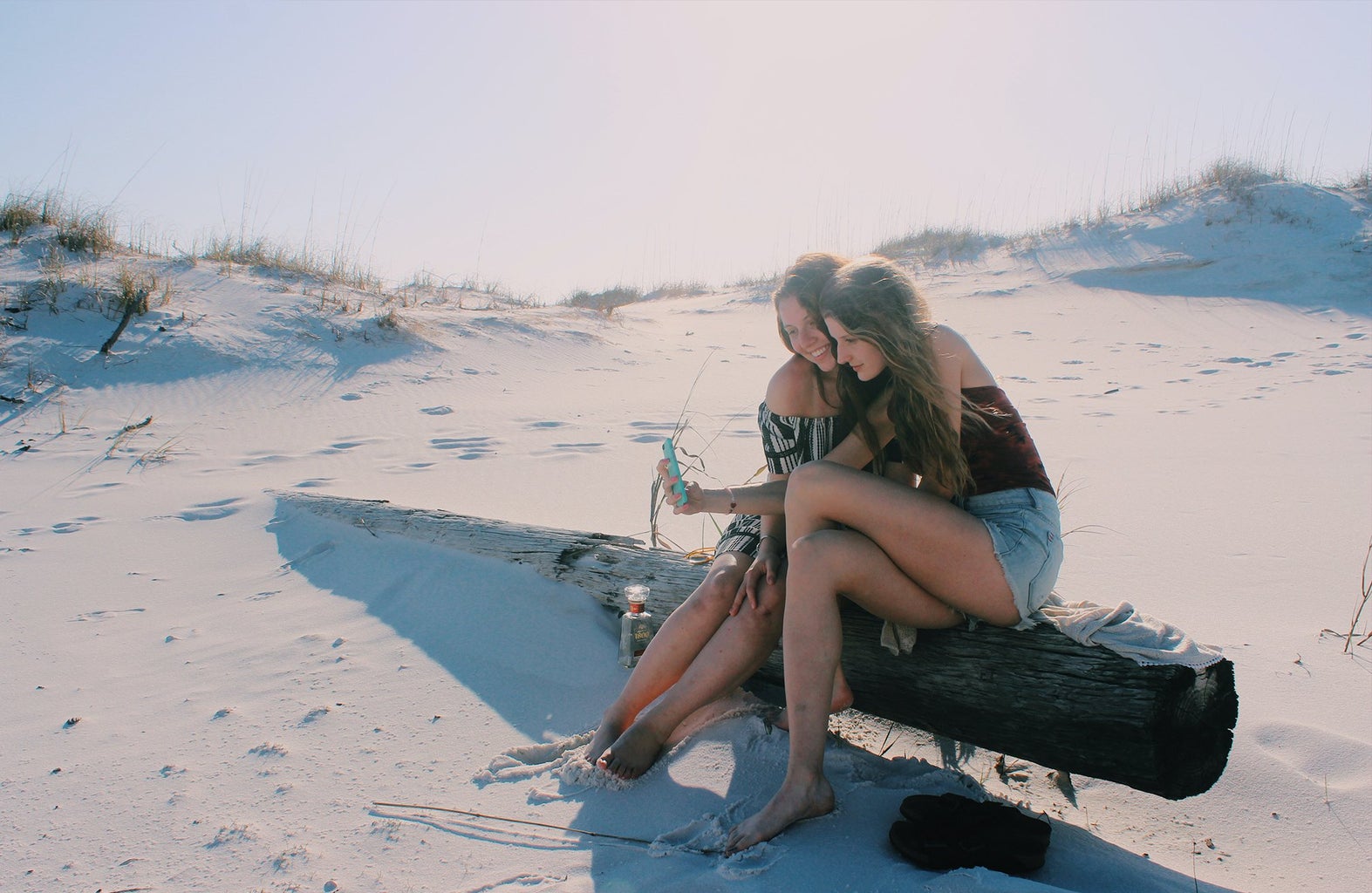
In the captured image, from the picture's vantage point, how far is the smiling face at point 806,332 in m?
2.63

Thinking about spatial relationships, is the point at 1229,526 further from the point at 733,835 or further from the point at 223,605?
the point at 223,605

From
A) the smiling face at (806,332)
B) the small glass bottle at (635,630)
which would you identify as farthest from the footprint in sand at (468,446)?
the smiling face at (806,332)

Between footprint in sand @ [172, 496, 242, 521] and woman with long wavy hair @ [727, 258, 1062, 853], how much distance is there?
342 centimetres

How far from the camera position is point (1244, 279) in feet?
38.8

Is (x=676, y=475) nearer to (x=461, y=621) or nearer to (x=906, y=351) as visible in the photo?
(x=906, y=351)

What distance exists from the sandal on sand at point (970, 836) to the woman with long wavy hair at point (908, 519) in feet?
0.79

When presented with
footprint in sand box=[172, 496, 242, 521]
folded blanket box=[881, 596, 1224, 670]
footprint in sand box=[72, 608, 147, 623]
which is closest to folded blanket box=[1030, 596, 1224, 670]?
folded blanket box=[881, 596, 1224, 670]

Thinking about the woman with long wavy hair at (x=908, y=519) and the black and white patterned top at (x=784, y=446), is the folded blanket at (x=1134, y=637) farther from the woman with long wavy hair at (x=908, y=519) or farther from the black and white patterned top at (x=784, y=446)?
the black and white patterned top at (x=784, y=446)

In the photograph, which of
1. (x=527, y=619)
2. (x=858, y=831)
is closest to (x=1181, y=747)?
(x=858, y=831)

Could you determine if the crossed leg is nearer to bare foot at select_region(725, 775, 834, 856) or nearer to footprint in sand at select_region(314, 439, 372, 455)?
bare foot at select_region(725, 775, 834, 856)

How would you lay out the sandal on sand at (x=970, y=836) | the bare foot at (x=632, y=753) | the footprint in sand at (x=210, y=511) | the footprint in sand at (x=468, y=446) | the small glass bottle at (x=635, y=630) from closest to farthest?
the sandal on sand at (x=970, y=836) → the bare foot at (x=632, y=753) → the small glass bottle at (x=635, y=630) → the footprint in sand at (x=210, y=511) → the footprint in sand at (x=468, y=446)

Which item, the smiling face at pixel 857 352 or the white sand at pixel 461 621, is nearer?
the white sand at pixel 461 621

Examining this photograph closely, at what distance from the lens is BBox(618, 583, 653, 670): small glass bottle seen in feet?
10.2

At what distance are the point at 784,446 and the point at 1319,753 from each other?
1.70m
